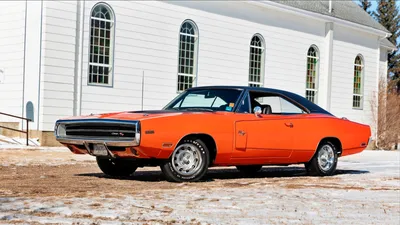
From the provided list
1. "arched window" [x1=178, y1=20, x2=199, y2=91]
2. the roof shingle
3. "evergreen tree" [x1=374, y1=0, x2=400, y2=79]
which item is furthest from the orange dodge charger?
"evergreen tree" [x1=374, y1=0, x2=400, y2=79]

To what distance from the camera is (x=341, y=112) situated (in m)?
32.3

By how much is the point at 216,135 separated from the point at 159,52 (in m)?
14.1

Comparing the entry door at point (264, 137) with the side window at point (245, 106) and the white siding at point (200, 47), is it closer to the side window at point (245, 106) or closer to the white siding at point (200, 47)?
the side window at point (245, 106)

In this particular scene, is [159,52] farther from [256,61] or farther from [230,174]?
[230,174]

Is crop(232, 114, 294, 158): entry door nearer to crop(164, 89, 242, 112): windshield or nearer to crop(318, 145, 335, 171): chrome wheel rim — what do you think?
crop(164, 89, 242, 112): windshield

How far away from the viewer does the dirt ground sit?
21.0 feet

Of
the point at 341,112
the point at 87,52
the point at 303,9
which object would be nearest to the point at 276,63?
the point at 303,9

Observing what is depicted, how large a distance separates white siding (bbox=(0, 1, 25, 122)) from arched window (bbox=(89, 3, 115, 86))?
213 centimetres

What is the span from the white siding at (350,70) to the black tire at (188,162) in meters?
22.6

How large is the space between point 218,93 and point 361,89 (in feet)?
79.5

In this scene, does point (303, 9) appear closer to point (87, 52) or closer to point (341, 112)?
point (341, 112)

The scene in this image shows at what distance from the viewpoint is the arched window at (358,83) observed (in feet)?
110

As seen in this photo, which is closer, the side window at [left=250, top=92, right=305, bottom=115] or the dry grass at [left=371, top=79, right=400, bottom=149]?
the side window at [left=250, top=92, right=305, bottom=115]

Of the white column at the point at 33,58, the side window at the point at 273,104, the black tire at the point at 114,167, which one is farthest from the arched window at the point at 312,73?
the black tire at the point at 114,167
